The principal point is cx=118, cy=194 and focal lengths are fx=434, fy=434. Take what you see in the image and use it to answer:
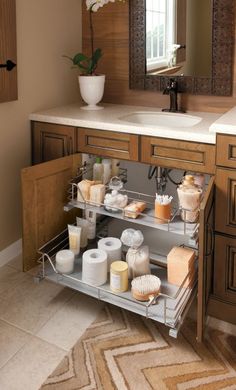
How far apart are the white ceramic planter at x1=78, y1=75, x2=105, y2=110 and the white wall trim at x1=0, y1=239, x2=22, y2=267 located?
902mm

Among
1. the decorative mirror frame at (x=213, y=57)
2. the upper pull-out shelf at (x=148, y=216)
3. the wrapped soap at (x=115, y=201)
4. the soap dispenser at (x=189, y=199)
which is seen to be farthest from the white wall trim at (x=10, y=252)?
the decorative mirror frame at (x=213, y=57)

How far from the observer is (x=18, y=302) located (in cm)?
213

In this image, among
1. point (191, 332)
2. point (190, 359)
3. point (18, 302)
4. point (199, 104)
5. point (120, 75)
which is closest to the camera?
point (190, 359)

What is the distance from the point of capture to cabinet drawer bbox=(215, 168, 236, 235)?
1.81 metres

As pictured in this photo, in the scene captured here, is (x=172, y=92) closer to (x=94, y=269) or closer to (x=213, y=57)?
(x=213, y=57)

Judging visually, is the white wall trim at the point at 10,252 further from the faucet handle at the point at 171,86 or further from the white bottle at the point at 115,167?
the faucet handle at the point at 171,86

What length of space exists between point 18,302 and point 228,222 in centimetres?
108

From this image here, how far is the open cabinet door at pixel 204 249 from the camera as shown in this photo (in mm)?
1629

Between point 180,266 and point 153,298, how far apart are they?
0.70ft

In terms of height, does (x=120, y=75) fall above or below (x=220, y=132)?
above

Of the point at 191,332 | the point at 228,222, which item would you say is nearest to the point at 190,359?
the point at 191,332

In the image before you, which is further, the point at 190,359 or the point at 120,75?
the point at 120,75

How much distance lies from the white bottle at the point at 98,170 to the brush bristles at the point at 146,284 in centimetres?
66

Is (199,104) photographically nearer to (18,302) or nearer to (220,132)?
(220,132)
